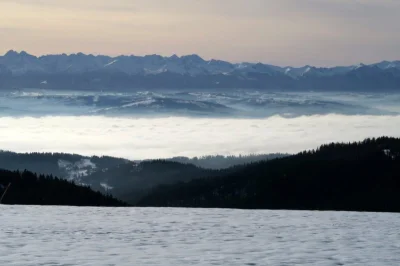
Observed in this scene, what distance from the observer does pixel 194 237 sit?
39.8 metres

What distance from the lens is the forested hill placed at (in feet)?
483

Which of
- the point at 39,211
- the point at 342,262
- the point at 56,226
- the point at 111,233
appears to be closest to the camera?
the point at 342,262

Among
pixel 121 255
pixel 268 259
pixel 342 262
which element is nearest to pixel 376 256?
pixel 342 262

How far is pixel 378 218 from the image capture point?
51938mm

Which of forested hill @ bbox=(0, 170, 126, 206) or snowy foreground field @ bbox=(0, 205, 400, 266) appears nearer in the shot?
snowy foreground field @ bbox=(0, 205, 400, 266)

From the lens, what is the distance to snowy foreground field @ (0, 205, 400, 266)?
1254 inches

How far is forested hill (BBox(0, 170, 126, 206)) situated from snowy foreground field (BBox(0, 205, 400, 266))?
9281 centimetres

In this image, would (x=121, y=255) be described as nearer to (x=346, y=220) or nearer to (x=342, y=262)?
(x=342, y=262)

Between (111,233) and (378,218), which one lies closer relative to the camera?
(111,233)

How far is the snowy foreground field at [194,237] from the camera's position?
31844mm

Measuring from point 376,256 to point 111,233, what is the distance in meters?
15.5

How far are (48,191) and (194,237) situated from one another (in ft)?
389

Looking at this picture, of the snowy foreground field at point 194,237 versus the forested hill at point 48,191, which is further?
the forested hill at point 48,191

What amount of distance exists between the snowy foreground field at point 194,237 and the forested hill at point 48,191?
9281cm
